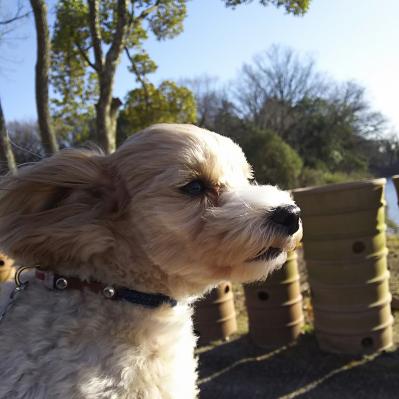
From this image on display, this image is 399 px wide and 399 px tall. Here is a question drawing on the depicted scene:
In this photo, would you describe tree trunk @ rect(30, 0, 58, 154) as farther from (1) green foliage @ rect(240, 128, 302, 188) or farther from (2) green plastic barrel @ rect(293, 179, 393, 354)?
(1) green foliage @ rect(240, 128, 302, 188)

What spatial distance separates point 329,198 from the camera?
3959 mm

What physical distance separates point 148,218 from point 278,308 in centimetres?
334

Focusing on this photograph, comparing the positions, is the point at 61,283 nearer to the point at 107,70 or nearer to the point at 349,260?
the point at 349,260

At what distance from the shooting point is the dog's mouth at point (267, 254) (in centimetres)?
167

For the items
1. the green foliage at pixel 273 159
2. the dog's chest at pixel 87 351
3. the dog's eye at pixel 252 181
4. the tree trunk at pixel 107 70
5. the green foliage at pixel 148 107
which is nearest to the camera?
the dog's chest at pixel 87 351

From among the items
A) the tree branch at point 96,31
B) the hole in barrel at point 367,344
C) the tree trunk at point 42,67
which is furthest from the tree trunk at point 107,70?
the hole in barrel at point 367,344

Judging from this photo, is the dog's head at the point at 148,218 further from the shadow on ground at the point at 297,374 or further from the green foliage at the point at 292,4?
the green foliage at the point at 292,4

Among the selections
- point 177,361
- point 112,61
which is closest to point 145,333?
point 177,361

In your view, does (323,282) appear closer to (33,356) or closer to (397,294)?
(397,294)

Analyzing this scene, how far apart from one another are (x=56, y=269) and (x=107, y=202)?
1.01 ft

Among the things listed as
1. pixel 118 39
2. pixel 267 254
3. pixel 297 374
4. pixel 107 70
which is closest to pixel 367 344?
pixel 297 374

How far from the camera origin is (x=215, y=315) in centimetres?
510

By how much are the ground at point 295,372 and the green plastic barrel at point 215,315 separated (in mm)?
179

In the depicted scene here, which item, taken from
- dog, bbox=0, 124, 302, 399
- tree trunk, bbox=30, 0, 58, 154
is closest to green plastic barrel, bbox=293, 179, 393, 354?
dog, bbox=0, 124, 302, 399
